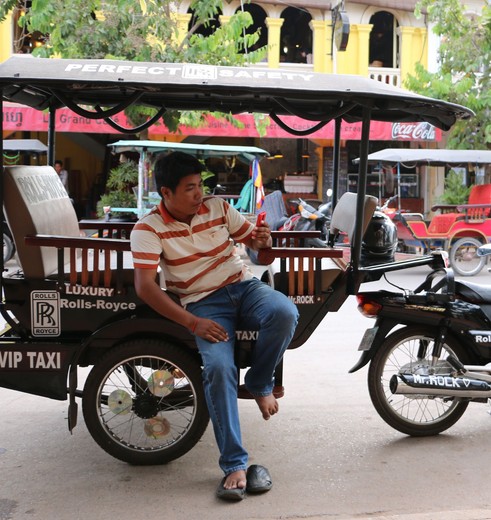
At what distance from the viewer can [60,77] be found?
3.37 meters

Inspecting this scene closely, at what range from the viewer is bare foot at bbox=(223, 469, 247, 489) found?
3293 millimetres

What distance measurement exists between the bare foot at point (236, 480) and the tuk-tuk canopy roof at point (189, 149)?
8.99m

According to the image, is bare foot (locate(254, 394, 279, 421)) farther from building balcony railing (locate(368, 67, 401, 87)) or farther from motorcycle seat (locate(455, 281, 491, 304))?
building balcony railing (locate(368, 67, 401, 87))

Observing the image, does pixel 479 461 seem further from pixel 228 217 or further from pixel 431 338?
pixel 228 217

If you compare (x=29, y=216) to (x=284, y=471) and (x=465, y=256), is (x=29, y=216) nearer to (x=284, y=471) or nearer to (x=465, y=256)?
(x=284, y=471)

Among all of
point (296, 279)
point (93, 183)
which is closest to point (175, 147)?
point (93, 183)

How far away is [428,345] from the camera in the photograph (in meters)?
4.23

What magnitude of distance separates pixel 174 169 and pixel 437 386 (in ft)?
6.30

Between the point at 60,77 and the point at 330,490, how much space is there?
2.39 metres

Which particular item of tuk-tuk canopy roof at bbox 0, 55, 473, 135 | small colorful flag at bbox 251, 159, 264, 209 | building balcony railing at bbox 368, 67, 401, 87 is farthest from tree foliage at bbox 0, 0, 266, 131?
tuk-tuk canopy roof at bbox 0, 55, 473, 135

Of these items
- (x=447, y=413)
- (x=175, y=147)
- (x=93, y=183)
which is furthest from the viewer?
(x=93, y=183)

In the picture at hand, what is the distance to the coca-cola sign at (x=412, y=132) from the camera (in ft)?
53.9

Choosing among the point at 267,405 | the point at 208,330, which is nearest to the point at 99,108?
the point at 208,330

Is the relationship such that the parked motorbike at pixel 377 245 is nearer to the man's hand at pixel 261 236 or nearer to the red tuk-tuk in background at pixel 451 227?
the man's hand at pixel 261 236
